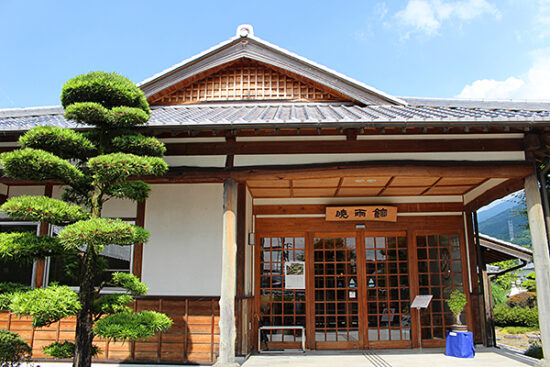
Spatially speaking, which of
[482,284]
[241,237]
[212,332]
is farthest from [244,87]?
[482,284]

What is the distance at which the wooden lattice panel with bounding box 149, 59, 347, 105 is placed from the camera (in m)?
8.96

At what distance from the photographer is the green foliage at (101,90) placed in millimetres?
5449

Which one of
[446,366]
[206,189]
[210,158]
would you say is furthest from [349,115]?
[446,366]

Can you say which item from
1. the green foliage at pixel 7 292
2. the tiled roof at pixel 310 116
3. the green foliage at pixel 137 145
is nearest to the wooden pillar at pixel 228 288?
the tiled roof at pixel 310 116

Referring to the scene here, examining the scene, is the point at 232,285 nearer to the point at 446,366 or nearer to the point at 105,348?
the point at 105,348

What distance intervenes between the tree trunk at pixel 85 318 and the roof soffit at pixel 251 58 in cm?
450

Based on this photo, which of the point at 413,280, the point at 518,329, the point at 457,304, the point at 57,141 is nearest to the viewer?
the point at 57,141

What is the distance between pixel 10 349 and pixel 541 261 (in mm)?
7104

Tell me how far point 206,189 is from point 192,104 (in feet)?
7.15

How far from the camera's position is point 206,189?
7672 millimetres

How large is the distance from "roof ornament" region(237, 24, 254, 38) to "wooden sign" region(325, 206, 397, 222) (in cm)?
392

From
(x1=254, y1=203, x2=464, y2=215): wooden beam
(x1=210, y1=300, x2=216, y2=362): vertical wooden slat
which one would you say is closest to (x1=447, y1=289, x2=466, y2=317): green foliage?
(x1=254, y1=203, x2=464, y2=215): wooden beam

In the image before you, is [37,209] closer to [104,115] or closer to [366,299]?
[104,115]

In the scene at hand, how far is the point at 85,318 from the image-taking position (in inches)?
200
